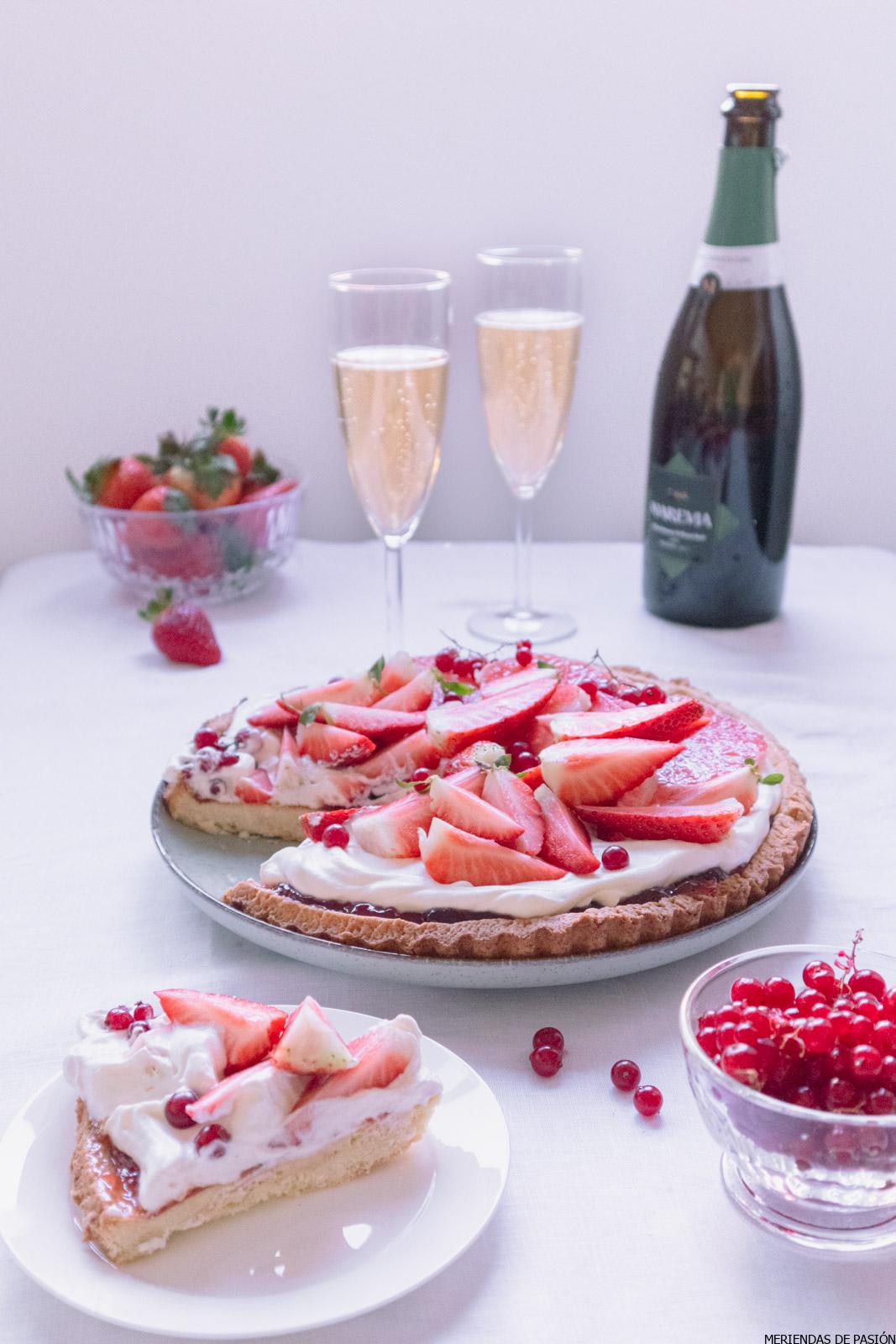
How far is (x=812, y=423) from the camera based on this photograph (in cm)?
265

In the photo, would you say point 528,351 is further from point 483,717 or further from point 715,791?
point 715,791

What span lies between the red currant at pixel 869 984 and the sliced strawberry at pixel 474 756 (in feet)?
1.50

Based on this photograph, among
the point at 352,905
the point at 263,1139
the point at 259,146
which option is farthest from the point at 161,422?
the point at 263,1139

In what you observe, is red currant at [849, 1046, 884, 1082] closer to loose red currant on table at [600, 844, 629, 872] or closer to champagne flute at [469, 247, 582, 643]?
loose red currant on table at [600, 844, 629, 872]

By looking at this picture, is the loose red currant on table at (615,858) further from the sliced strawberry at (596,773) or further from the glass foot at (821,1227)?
the glass foot at (821,1227)

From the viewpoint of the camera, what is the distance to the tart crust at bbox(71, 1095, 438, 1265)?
0.82 m

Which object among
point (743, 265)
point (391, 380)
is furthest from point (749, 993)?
point (743, 265)

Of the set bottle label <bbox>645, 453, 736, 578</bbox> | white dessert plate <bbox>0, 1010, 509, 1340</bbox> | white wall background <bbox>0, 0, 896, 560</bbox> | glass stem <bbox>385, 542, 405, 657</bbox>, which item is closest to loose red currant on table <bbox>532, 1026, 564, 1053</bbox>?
white dessert plate <bbox>0, 1010, 509, 1340</bbox>

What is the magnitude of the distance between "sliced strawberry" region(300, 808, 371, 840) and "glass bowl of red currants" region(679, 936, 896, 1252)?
453 millimetres

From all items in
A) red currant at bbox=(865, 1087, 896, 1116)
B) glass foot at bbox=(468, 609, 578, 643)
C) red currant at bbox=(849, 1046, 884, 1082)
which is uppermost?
red currant at bbox=(849, 1046, 884, 1082)

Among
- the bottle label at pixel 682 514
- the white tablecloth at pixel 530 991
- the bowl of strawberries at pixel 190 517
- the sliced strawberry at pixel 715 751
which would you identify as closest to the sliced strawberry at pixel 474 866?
the white tablecloth at pixel 530 991

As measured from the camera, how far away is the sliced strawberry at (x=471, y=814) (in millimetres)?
1188

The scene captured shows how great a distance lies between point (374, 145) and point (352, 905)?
1725 mm

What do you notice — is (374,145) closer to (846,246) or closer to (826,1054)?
(846,246)
